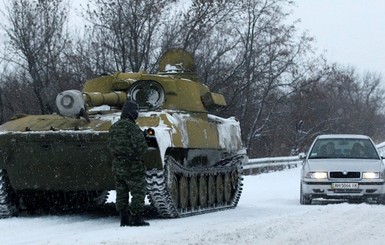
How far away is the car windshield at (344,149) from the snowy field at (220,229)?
7.72 ft

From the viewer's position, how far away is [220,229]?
9664 millimetres

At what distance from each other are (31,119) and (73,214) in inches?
66.1

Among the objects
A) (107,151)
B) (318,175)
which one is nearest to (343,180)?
(318,175)

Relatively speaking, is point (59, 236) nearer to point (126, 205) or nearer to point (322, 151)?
point (126, 205)

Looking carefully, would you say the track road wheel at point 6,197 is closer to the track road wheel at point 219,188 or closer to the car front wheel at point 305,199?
the track road wheel at point 219,188

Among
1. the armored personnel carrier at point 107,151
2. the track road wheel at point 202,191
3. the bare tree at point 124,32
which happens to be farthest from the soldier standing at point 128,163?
the bare tree at point 124,32

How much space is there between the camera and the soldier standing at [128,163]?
10.8 meters

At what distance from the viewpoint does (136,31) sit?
90.4 feet

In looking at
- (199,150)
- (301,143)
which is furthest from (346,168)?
(301,143)

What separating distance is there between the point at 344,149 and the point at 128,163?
6682 mm

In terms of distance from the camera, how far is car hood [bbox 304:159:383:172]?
49.6ft

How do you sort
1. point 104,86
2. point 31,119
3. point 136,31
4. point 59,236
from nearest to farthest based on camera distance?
point 59,236 → point 31,119 → point 104,86 → point 136,31

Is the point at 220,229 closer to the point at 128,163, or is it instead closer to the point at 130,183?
the point at 130,183

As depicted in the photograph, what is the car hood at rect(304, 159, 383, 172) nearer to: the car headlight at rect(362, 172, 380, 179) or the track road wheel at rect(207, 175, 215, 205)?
the car headlight at rect(362, 172, 380, 179)
